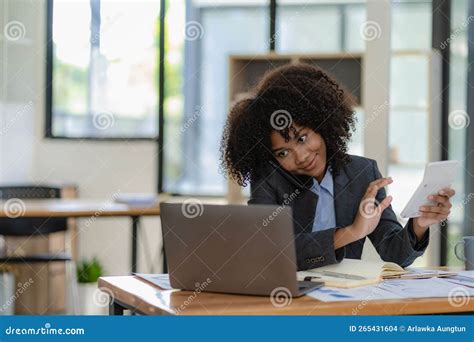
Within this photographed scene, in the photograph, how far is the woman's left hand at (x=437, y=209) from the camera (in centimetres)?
207

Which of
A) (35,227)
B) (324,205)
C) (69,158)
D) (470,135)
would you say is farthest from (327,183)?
(69,158)

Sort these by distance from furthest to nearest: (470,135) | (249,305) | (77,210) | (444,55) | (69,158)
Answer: (69,158) → (444,55) → (77,210) → (470,135) → (249,305)

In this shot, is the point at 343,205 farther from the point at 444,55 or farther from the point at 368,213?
the point at 444,55

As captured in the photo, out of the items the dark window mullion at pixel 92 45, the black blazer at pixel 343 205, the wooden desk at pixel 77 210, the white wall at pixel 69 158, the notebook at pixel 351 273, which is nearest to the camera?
the notebook at pixel 351 273

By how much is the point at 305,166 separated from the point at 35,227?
101 inches

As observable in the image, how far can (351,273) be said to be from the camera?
194 centimetres

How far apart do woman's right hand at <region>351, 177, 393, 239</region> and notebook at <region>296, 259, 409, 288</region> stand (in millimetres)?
104

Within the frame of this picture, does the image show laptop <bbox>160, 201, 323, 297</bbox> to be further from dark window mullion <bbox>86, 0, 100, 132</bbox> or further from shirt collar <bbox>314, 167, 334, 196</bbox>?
dark window mullion <bbox>86, 0, 100, 132</bbox>

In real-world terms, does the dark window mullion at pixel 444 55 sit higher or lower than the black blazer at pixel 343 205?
higher

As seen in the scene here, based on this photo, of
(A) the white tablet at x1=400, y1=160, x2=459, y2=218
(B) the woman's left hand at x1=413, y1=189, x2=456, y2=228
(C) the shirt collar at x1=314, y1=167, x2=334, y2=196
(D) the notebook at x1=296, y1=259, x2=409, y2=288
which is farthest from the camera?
(C) the shirt collar at x1=314, y1=167, x2=334, y2=196

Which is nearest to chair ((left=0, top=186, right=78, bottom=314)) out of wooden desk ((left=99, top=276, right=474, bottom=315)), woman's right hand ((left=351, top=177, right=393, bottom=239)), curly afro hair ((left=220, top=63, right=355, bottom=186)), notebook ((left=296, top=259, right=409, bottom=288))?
curly afro hair ((left=220, top=63, right=355, bottom=186))

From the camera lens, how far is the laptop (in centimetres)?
168

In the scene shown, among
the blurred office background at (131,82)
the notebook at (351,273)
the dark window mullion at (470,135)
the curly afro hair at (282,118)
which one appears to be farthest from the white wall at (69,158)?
the notebook at (351,273)

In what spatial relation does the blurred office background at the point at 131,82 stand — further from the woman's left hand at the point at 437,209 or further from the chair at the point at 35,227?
the woman's left hand at the point at 437,209
